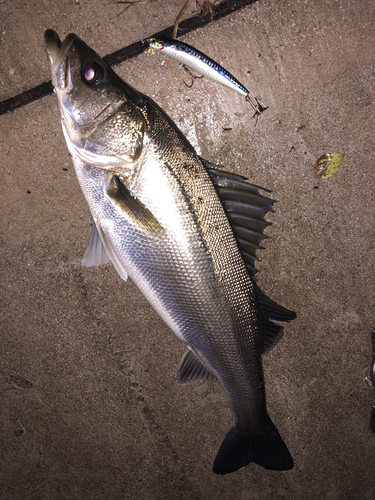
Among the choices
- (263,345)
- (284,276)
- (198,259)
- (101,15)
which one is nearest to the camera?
(198,259)

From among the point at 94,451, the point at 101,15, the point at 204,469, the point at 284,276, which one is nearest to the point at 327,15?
the point at 101,15

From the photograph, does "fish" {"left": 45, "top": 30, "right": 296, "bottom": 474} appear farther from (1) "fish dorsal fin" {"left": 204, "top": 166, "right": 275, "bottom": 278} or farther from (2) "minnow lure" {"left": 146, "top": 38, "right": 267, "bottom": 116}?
(2) "minnow lure" {"left": 146, "top": 38, "right": 267, "bottom": 116}

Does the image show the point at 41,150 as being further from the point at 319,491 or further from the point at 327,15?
the point at 319,491

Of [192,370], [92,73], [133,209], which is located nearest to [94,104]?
[92,73]

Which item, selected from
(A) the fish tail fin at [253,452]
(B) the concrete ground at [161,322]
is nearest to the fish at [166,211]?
(A) the fish tail fin at [253,452]

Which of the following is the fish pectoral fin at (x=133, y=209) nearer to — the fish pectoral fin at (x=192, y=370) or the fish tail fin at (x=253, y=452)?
the fish pectoral fin at (x=192, y=370)

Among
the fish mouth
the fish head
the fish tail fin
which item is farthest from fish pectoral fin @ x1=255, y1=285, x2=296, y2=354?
the fish mouth

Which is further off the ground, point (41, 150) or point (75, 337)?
point (41, 150)
